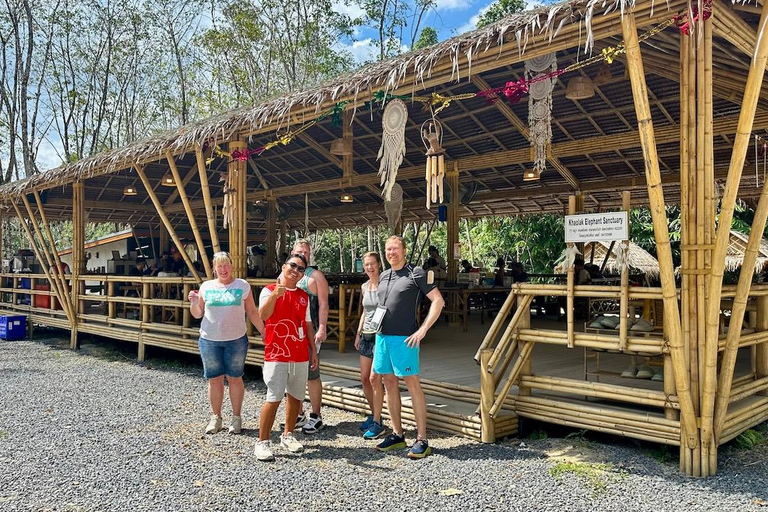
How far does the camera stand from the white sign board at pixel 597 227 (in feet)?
12.5

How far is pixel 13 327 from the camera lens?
446 inches

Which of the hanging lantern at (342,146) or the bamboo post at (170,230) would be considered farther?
the hanging lantern at (342,146)

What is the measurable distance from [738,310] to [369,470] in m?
2.48

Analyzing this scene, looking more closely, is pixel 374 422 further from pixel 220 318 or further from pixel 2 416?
pixel 2 416

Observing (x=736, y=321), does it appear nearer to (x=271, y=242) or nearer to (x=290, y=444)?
(x=290, y=444)

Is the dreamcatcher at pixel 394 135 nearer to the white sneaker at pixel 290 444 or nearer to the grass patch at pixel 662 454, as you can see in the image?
the white sneaker at pixel 290 444

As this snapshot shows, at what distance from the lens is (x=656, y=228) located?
364cm

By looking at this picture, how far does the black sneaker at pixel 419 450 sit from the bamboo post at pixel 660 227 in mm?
1585

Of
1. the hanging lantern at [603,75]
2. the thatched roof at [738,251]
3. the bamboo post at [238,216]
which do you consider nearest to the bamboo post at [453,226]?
the hanging lantern at [603,75]

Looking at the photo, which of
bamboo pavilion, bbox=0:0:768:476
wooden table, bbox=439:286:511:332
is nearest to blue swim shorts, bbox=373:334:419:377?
bamboo pavilion, bbox=0:0:768:476

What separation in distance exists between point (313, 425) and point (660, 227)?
2868mm

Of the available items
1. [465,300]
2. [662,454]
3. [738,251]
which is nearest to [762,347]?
[662,454]

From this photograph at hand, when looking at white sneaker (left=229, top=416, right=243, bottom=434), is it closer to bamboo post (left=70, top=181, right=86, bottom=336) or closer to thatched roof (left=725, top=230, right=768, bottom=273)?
bamboo post (left=70, top=181, right=86, bottom=336)

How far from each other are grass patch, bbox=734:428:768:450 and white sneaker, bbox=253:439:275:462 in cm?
319
